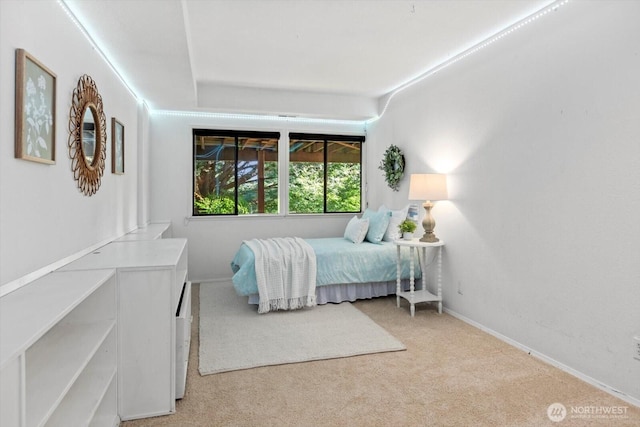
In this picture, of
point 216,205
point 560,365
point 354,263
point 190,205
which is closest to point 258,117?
point 216,205

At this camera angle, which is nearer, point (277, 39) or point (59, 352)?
point (59, 352)

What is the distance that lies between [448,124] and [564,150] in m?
1.43

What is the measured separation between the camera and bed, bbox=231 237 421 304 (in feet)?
13.9

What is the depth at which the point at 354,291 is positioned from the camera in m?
4.39

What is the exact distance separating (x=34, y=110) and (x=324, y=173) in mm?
4490

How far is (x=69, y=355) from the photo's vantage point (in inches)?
65.9

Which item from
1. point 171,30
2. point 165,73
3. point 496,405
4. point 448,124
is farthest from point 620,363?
point 165,73

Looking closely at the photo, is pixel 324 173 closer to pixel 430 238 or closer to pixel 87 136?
pixel 430 238

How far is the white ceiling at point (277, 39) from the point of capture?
2.64 metres

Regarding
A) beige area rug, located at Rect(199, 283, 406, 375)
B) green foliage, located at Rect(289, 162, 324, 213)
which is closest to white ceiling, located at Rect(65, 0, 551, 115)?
green foliage, located at Rect(289, 162, 324, 213)

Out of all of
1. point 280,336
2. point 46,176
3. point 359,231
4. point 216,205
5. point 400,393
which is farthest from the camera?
point 216,205

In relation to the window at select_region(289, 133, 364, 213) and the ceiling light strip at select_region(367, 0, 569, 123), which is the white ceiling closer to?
the ceiling light strip at select_region(367, 0, 569, 123)

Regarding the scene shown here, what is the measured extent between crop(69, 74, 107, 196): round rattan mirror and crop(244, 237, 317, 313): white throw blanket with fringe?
1691 mm
